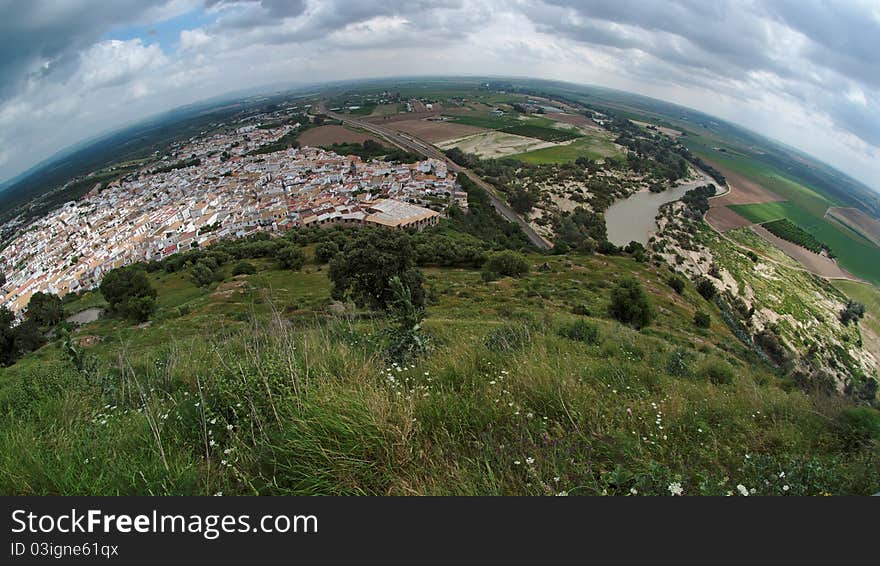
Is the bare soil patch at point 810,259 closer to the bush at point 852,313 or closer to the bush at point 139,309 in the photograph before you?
the bush at point 852,313

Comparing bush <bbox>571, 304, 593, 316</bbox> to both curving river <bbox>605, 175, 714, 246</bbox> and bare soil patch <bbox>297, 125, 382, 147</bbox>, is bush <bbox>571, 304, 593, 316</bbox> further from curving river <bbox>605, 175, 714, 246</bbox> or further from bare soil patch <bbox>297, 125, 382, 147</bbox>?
bare soil patch <bbox>297, 125, 382, 147</bbox>

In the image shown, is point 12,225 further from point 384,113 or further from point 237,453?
point 237,453

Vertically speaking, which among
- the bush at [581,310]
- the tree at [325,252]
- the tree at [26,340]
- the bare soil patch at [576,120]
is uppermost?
the bare soil patch at [576,120]

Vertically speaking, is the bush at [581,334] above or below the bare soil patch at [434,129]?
below

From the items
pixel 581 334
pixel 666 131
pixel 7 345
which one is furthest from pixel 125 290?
pixel 666 131

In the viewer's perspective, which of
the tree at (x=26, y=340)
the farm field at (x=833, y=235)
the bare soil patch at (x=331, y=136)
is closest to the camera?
the tree at (x=26, y=340)

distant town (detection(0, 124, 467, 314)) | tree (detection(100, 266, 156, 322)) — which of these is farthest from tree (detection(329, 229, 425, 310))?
distant town (detection(0, 124, 467, 314))

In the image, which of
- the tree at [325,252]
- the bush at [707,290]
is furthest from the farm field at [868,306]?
the tree at [325,252]
